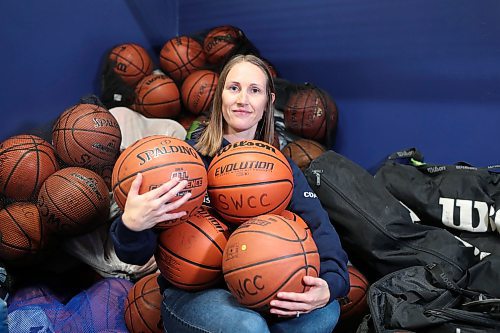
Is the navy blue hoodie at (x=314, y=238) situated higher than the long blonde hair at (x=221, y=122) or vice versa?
the long blonde hair at (x=221, y=122)

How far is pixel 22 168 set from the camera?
2.23m

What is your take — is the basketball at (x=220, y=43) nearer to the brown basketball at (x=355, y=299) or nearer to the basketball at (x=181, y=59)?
the basketball at (x=181, y=59)

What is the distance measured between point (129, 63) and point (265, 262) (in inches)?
96.2

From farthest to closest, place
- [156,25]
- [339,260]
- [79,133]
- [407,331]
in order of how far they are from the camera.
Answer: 1. [156,25]
2. [79,133]
3. [407,331]
4. [339,260]

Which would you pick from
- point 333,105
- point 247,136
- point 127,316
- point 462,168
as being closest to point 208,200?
point 247,136

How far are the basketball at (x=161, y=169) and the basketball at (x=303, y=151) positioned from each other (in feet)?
4.83

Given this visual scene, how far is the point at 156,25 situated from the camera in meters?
3.89

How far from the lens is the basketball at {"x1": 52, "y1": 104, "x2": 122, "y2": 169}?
7.87 feet

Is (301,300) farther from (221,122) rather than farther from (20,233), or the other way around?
(20,233)

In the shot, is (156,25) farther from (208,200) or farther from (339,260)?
(339,260)

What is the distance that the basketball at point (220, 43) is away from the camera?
3420 millimetres

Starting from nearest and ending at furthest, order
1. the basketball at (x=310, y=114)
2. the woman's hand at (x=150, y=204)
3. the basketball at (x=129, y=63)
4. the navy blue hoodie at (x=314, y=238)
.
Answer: the woman's hand at (x=150, y=204)
the navy blue hoodie at (x=314, y=238)
the basketball at (x=310, y=114)
the basketball at (x=129, y=63)

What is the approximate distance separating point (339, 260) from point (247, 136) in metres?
0.61

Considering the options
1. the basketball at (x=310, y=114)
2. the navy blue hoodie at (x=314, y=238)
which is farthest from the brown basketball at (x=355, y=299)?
the basketball at (x=310, y=114)
